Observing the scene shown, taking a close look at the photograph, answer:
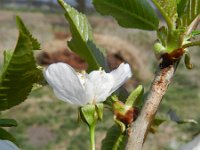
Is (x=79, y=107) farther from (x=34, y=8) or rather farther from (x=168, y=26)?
(x=34, y=8)

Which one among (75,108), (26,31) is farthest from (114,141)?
(75,108)

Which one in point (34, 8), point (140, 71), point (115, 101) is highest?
point (115, 101)

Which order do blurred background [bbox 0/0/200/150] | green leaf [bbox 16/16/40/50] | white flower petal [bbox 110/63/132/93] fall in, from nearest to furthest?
green leaf [bbox 16/16/40/50] < white flower petal [bbox 110/63/132/93] < blurred background [bbox 0/0/200/150]

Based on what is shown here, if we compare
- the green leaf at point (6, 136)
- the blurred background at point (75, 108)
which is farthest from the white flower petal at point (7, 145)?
the blurred background at point (75, 108)

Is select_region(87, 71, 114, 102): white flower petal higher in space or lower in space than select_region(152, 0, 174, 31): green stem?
lower

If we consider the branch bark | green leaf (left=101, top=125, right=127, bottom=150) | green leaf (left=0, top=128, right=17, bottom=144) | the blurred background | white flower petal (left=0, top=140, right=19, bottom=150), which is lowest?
the blurred background

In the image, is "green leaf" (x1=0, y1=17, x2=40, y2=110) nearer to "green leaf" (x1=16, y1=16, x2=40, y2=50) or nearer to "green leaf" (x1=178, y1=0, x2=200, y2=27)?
"green leaf" (x1=16, y1=16, x2=40, y2=50)

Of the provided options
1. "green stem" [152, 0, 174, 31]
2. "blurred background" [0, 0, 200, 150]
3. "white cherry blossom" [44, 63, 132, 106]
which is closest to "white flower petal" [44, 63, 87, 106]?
"white cherry blossom" [44, 63, 132, 106]

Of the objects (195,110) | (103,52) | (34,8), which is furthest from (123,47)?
(34,8)
